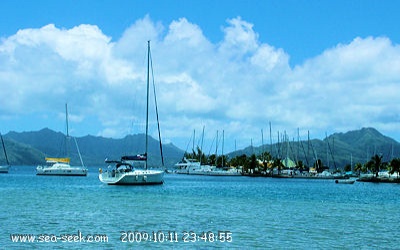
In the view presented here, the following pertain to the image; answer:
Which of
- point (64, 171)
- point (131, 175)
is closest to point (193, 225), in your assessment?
point (131, 175)

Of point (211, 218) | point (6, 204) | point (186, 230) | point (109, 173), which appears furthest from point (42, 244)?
point (109, 173)

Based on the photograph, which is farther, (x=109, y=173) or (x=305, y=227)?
(x=109, y=173)

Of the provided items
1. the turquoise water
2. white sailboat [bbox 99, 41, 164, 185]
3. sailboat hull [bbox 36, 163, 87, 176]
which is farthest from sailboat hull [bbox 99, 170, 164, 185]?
sailboat hull [bbox 36, 163, 87, 176]

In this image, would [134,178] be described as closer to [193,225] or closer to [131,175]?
[131,175]

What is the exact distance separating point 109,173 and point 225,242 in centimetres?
5595

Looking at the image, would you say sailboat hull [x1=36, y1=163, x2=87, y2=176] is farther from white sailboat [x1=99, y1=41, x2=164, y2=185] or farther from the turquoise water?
the turquoise water

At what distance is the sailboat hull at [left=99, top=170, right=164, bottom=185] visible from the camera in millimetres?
80688

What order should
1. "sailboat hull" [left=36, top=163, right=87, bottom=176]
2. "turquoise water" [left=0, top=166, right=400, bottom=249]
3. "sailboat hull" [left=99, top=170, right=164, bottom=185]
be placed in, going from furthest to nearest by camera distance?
"sailboat hull" [left=36, top=163, right=87, bottom=176] → "sailboat hull" [left=99, top=170, right=164, bottom=185] → "turquoise water" [left=0, top=166, right=400, bottom=249]

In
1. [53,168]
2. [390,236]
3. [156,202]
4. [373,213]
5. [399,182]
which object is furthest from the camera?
[53,168]

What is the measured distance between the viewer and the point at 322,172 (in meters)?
178

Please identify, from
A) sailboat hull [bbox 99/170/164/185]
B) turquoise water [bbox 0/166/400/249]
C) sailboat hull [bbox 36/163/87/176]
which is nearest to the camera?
turquoise water [bbox 0/166/400/249]

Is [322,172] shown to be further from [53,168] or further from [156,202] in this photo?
[156,202]

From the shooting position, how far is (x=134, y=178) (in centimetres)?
8075

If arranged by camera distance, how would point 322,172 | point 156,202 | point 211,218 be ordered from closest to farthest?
1. point 211,218
2. point 156,202
3. point 322,172
